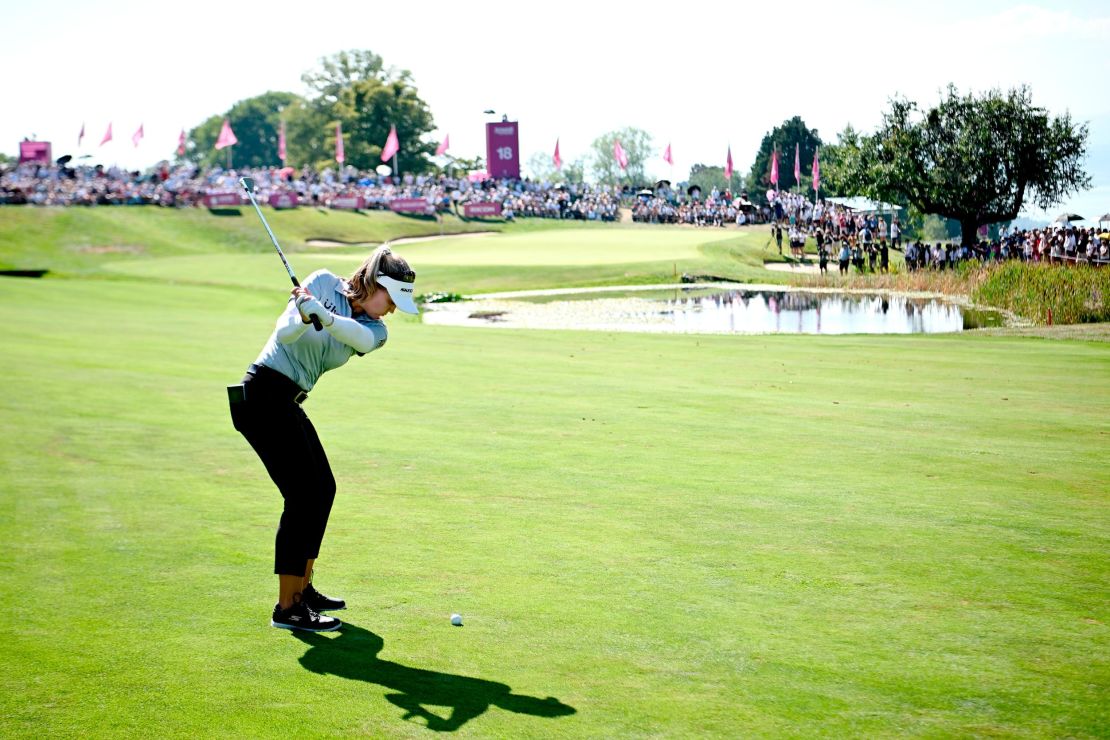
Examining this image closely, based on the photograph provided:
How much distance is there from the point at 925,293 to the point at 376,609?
153ft

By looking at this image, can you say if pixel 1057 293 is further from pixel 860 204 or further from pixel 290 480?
pixel 860 204

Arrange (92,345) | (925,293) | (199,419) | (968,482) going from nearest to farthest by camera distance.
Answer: (968,482) < (199,419) < (92,345) < (925,293)

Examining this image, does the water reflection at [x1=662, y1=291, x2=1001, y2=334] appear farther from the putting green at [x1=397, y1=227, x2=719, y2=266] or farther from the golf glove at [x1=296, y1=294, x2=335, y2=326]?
the golf glove at [x1=296, y1=294, x2=335, y2=326]

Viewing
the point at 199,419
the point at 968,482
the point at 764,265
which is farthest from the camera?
the point at 764,265

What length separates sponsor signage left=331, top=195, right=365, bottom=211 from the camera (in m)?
87.6

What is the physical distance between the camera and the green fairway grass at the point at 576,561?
5.86 m

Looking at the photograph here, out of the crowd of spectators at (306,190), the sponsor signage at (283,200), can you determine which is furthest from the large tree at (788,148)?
the sponsor signage at (283,200)

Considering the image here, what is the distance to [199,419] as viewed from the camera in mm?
15133

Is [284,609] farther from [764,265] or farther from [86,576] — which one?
[764,265]

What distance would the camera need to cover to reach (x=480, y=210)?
3639 inches

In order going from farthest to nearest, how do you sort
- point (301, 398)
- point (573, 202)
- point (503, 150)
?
point (503, 150), point (573, 202), point (301, 398)

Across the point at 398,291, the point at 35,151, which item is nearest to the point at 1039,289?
the point at 398,291

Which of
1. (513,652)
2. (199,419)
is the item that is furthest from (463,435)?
(513,652)

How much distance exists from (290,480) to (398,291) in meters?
1.41
